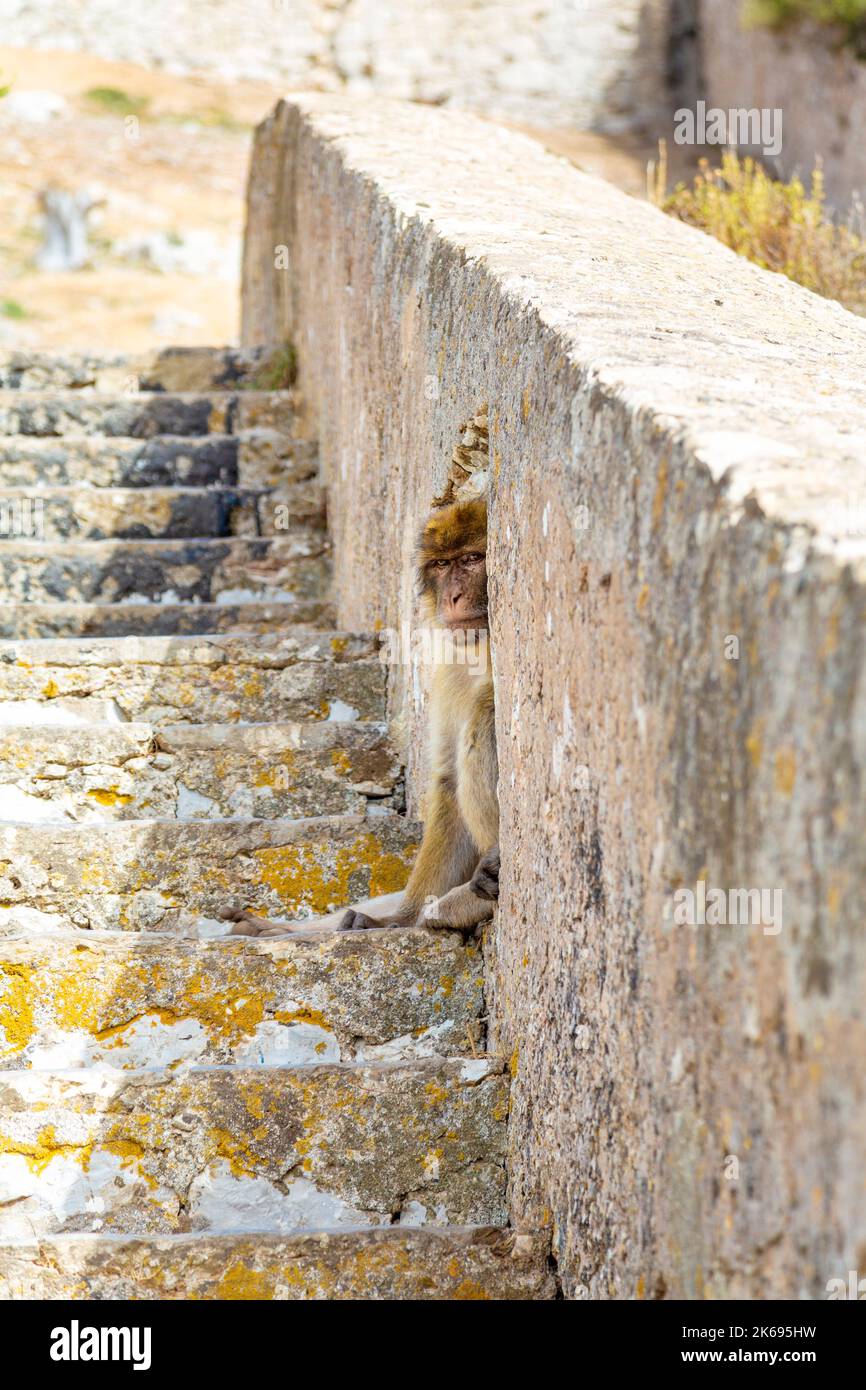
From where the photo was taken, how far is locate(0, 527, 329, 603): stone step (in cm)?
537

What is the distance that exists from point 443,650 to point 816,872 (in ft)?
7.37

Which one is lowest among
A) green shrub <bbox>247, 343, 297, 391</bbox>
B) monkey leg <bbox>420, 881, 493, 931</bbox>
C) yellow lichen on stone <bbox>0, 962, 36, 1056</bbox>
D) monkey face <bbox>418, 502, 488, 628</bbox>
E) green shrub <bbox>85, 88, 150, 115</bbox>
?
yellow lichen on stone <bbox>0, 962, 36, 1056</bbox>

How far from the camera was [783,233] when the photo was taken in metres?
6.50

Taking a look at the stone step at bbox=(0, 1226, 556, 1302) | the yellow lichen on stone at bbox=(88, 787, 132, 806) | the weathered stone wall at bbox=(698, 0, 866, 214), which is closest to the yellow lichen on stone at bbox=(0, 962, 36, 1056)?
the stone step at bbox=(0, 1226, 556, 1302)

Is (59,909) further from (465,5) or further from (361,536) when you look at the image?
(465,5)

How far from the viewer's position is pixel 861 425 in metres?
1.78

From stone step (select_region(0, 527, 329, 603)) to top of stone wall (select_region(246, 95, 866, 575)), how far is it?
1410mm

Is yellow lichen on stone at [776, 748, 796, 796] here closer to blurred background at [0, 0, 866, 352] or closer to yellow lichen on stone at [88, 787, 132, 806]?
yellow lichen on stone at [88, 787, 132, 806]

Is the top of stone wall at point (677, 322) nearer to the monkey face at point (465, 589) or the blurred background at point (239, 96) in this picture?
the monkey face at point (465, 589)

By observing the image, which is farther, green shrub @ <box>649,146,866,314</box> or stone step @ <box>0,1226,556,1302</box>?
green shrub @ <box>649,146,866,314</box>

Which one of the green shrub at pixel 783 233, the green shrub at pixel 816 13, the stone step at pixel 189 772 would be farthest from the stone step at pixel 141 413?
the green shrub at pixel 816 13

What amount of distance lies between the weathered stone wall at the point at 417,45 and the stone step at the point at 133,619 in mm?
21434

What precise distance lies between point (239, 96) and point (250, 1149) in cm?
2474
